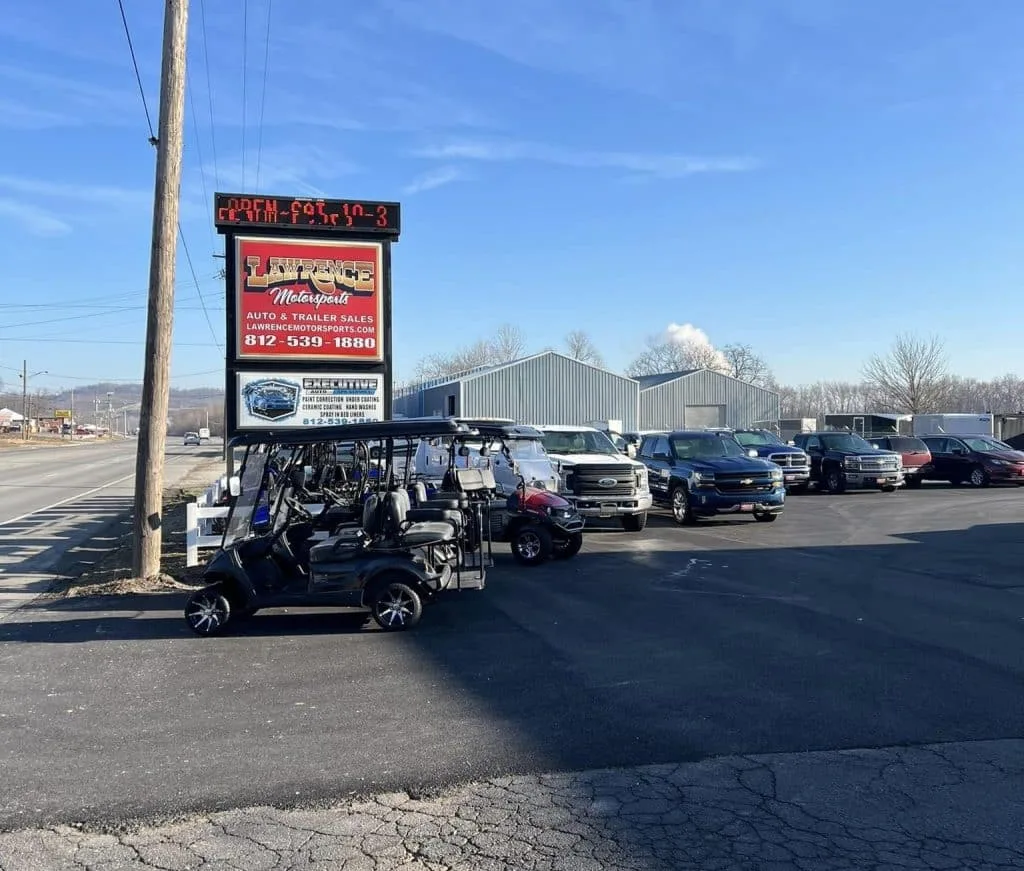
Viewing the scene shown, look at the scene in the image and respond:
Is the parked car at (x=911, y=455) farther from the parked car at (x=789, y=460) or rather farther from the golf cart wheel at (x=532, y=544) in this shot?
the golf cart wheel at (x=532, y=544)

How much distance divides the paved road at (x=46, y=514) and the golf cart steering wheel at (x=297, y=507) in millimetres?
3546

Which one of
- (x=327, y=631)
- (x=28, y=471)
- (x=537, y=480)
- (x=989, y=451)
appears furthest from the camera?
(x=28, y=471)

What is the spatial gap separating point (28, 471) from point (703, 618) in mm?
38242

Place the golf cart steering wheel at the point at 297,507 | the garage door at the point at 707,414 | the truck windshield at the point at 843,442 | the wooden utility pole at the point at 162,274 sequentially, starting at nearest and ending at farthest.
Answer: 1. the golf cart steering wheel at the point at 297,507
2. the wooden utility pole at the point at 162,274
3. the truck windshield at the point at 843,442
4. the garage door at the point at 707,414

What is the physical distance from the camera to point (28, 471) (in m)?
39.8

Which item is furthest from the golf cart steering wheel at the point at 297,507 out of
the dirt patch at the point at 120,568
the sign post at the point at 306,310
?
the sign post at the point at 306,310

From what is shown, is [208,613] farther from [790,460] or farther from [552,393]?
[552,393]

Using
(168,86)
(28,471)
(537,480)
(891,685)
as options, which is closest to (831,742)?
(891,685)

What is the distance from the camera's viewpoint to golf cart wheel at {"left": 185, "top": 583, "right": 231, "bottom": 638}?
8766 mm

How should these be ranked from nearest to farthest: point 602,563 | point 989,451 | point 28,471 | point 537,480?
point 602,563 → point 537,480 → point 989,451 → point 28,471

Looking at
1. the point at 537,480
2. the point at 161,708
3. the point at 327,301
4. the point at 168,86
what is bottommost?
the point at 161,708

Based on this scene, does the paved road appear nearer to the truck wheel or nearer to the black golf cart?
the black golf cart

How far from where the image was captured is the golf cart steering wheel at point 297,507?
946 cm

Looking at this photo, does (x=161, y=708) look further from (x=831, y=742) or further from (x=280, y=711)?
(x=831, y=742)
